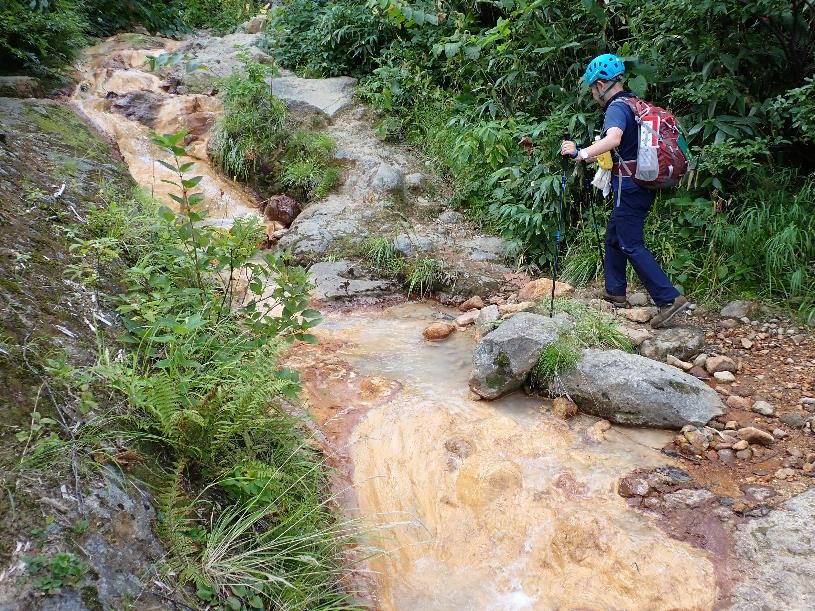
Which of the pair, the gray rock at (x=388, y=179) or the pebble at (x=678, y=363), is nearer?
the pebble at (x=678, y=363)

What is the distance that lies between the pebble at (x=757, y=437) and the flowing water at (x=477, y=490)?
50cm

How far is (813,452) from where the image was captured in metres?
3.76

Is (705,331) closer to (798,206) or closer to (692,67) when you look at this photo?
(798,206)

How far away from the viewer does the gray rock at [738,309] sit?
5254 mm

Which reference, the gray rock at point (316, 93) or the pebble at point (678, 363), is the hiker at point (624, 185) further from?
the gray rock at point (316, 93)

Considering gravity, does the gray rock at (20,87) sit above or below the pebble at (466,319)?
above

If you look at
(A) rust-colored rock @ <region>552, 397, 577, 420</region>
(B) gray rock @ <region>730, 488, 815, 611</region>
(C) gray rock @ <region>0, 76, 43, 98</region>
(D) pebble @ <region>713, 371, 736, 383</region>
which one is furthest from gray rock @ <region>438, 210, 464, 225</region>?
(C) gray rock @ <region>0, 76, 43, 98</region>

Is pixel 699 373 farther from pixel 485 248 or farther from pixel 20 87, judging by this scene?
pixel 20 87

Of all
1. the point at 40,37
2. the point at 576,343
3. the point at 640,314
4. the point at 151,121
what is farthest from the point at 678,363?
the point at 40,37

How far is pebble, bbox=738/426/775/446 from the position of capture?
12.7ft

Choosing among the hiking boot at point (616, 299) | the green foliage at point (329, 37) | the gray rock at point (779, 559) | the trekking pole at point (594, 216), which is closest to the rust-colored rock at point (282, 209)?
the green foliage at point (329, 37)

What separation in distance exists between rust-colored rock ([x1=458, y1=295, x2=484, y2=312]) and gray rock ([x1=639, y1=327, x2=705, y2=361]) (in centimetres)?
180

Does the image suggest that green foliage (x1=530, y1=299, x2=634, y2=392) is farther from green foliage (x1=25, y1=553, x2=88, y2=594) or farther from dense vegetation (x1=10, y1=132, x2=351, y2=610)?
green foliage (x1=25, y1=553, x2=88, y2=594)

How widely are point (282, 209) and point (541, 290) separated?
3802 millimetres
